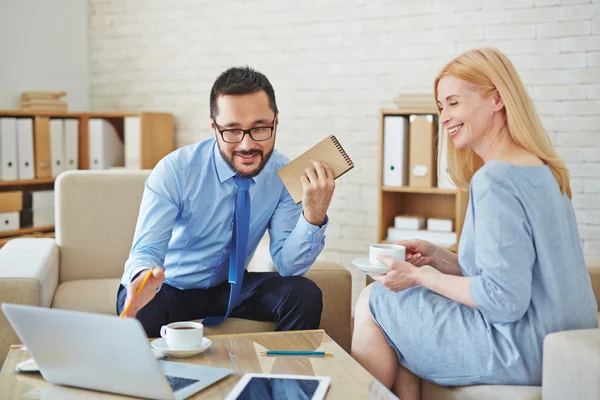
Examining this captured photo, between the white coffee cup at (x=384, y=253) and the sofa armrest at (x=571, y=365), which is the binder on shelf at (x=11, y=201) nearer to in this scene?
the white coffee cup at (x=384, y=253)

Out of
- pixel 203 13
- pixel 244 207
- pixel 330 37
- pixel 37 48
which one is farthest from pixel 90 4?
pixel 244 207

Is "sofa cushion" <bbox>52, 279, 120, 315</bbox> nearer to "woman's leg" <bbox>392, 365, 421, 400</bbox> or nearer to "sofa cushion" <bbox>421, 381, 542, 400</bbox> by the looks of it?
"woman's leg" <bbox>392, 365, 421, 400</bbox>

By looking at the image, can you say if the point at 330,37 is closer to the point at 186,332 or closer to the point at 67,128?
the point at 67,128

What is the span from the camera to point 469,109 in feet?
5.33

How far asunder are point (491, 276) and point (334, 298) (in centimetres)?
91

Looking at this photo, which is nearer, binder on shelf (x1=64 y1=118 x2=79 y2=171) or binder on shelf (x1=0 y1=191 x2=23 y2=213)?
binder on shelf (x1=0 y1=191 x2=23 y2=213)

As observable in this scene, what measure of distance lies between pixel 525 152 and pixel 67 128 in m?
3.01

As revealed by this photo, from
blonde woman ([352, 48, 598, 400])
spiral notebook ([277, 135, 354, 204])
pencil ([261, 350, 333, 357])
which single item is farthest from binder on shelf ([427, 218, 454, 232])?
pencil ([261, 350, 333, 357])

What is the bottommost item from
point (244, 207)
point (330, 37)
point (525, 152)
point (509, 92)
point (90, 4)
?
point (244, 207)

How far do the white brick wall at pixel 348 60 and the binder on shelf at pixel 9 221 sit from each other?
0.99 meters

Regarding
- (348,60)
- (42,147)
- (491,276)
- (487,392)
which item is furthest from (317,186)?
(42,147)

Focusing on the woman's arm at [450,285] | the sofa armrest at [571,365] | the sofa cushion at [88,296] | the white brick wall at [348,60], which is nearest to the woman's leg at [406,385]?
the woman's arm at [450,285]

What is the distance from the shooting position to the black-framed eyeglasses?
200 centimetres

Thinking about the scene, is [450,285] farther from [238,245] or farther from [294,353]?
[238,245]
